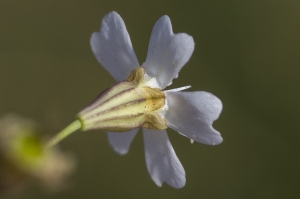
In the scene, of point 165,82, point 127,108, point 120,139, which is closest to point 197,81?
point 120,139

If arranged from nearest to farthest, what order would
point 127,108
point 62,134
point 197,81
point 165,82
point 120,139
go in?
point 62,134 → point 127,108 → point 165,82 → point 120,139 → point 197,81

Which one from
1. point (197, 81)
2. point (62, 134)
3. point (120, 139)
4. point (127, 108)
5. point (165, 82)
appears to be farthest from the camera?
point (197, 81)

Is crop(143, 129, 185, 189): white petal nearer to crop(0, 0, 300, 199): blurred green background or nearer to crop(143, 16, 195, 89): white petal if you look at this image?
crop(143, 16, 195, 89): white petal

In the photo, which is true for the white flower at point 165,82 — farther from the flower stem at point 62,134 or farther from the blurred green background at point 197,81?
the blurred green background at point 197,81

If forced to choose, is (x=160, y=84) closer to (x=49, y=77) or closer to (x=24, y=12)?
(x=49, y=77)

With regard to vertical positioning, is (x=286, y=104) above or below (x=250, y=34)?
below

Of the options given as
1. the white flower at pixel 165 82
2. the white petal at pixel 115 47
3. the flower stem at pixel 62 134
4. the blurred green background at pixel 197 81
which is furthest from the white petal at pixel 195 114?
the blurred green background at pixel 197 81

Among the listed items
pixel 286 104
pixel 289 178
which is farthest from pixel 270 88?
pixel 289 178

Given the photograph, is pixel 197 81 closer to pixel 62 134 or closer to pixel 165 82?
pixel 165 82
